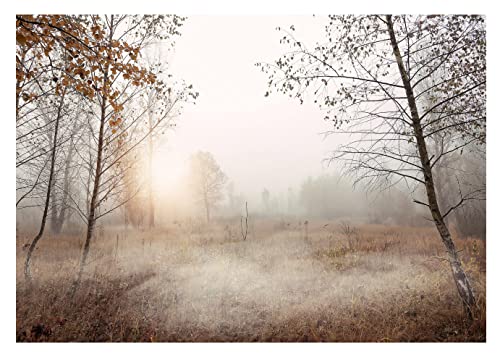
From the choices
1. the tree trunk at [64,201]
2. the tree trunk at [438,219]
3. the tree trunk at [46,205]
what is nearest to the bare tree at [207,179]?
the tree trunk at [64,201]

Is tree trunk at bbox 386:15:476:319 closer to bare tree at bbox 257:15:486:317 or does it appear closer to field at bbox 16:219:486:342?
bare tree at bbox 257:15:486:317

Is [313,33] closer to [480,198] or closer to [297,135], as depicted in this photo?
[297,135]

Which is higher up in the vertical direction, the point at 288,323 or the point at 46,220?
the point at 46,220

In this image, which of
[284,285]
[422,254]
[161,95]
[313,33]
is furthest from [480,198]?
[161,95]

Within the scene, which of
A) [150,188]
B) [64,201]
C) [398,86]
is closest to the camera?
[398,86]

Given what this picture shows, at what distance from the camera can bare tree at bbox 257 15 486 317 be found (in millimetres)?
3213

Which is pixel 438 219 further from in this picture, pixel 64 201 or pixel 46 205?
pixel 46 205

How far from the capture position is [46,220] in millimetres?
3496

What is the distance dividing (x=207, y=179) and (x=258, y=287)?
172 cm

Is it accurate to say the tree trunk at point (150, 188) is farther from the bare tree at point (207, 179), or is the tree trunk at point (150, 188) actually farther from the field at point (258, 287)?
the bare tree at point (207, 179)

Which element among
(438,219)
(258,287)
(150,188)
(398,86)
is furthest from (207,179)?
(438,219)

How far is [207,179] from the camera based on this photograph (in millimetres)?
4090
